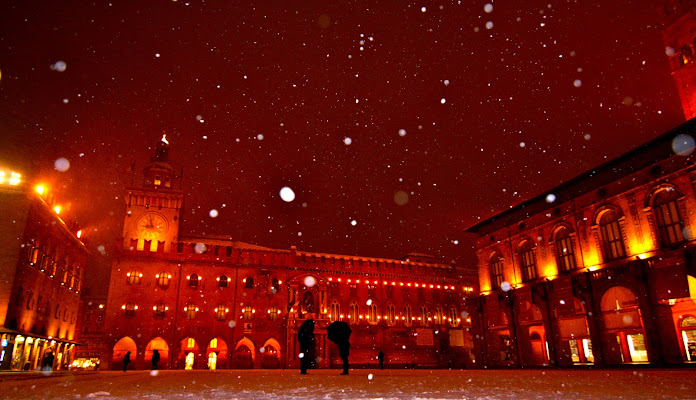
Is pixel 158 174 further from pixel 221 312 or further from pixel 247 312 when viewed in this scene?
pixel 247 312

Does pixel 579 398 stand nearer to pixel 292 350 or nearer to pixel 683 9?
pixel 683 9

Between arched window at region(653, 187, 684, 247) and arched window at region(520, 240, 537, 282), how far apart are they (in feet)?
28.8

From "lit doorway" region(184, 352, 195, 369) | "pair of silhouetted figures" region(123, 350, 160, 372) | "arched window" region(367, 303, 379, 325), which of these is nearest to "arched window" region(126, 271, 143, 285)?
"lit doorway" region(184, 352, 195, 369)

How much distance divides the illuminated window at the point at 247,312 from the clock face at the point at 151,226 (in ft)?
36.9

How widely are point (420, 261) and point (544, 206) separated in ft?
93.5

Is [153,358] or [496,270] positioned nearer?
[153,358]

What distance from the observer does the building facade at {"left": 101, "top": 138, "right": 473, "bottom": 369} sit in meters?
39.8

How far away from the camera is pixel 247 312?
42781 millimetres

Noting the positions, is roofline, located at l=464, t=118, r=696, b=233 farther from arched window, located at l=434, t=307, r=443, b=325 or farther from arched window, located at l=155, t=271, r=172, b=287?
arched window, located at l=155, t=271, r=172, b=287

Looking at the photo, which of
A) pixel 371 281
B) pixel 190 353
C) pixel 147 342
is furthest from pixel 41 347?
pixel 371 281

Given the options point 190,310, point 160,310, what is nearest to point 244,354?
point 190,310

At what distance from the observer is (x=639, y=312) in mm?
21797

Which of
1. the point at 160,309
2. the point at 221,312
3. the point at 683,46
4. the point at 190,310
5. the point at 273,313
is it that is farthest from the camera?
the point at 273,313

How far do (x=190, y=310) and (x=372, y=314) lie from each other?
17759mm
